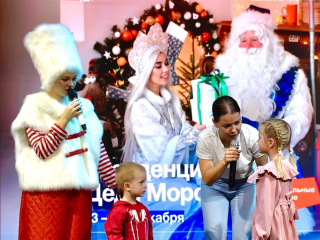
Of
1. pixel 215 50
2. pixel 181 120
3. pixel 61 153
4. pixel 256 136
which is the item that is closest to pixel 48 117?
pixel 61 153

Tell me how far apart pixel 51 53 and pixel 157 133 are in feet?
5.24

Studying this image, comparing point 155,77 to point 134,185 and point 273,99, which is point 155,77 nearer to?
point 273,99

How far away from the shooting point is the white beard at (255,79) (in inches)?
171

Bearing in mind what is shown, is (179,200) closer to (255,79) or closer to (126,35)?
(255,79)

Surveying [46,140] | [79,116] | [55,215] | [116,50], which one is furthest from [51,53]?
[116,50]

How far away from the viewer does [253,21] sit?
4.36 metres

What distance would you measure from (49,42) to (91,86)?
4.61 ft

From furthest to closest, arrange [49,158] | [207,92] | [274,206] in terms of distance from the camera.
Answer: [207,92] → [49,158] → [274,206]

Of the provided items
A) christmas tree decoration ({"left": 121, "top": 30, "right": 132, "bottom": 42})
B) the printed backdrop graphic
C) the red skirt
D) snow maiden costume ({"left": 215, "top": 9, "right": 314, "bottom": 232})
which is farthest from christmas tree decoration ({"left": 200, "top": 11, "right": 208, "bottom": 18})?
the red skirt

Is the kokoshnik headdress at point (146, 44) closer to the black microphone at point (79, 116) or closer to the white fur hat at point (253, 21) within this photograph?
the white fur hat at point (253, 21)

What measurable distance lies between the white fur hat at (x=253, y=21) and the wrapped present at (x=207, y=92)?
466 mm

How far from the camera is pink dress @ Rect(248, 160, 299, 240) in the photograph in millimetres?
2830

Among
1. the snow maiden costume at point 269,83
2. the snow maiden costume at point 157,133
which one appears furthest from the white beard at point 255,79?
the snow maiden costume at point 157,133

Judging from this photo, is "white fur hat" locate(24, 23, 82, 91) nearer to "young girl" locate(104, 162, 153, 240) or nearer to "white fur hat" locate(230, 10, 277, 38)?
"young girl" locate(104, 162, 153, 240)
